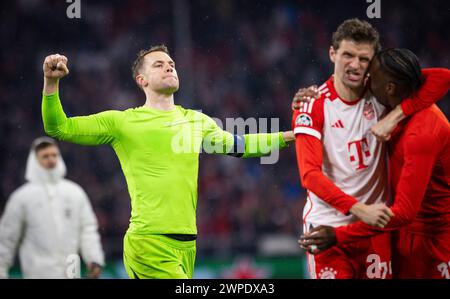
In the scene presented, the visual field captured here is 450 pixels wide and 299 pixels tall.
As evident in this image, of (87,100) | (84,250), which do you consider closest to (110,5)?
(87,100)

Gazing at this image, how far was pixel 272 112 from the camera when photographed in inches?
465

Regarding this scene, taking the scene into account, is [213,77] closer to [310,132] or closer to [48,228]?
[48,228]

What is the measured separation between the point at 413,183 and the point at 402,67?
2.07 ft

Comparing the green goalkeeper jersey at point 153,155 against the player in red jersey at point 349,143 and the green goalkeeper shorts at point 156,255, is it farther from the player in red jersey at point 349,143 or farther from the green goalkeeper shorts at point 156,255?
the player in red jersey at point 349,143

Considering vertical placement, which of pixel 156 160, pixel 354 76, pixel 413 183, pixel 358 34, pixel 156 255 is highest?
pixel 358 34

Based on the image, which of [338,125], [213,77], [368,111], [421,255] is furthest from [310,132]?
[213,77]

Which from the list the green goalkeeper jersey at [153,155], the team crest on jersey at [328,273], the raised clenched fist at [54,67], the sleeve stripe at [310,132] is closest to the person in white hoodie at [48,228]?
the green goalkeeper jersey at [153,155]

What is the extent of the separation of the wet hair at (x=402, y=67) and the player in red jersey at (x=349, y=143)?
14 cm

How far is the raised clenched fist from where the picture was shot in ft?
14.4

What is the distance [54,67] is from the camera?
443 centimetres

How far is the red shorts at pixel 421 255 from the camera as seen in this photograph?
4414mm

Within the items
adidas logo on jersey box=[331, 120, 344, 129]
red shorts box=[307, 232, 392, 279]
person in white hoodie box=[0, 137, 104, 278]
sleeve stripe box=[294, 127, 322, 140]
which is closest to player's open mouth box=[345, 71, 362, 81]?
adidas logo on jersey box=[331, 120, 344, 129]
